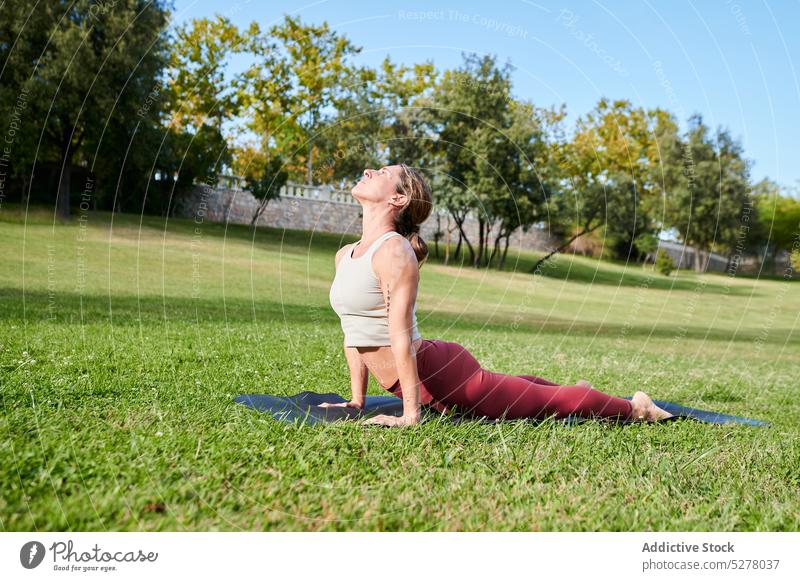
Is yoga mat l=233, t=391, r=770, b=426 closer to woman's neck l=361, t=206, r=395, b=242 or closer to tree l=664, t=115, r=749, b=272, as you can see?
woman's neck l=361, t=206, r=395, b=242

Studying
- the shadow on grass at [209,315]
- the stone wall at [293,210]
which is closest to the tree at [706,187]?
the stone wall at [293,210]

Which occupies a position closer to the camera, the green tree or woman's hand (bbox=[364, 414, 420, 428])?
woman's hand (bbox=[364, 414, 420, 428])

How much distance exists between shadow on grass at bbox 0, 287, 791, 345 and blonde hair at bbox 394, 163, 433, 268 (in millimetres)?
5426

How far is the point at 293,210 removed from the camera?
16797 mm

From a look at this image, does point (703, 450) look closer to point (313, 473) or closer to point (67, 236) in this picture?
point (313, 473)

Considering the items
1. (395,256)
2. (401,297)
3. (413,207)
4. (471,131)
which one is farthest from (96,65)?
(401,297)

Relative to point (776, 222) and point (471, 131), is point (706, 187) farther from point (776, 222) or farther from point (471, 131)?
point (471, 131)

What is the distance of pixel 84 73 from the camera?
14.6m

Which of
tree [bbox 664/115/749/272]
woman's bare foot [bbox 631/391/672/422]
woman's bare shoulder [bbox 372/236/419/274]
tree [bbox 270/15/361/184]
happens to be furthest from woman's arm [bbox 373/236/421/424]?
tree [bbox 664/115/749/272]

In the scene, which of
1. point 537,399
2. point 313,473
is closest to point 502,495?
point 313,473

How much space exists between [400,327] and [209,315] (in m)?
7.30
